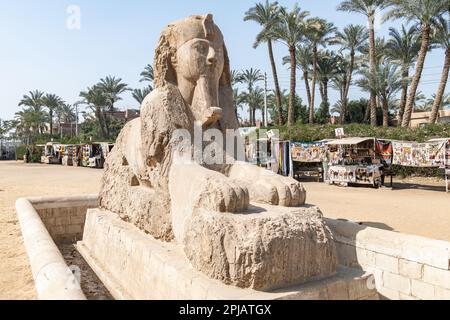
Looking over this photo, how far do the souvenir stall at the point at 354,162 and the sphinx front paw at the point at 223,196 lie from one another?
29.8 feet

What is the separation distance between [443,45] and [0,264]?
18.5m

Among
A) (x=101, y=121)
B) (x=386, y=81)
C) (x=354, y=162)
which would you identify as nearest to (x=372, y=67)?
(x=386, y=81)

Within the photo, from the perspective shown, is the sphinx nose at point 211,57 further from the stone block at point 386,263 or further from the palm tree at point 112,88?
the palm tree at point 112,88

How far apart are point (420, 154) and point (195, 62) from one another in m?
8.84

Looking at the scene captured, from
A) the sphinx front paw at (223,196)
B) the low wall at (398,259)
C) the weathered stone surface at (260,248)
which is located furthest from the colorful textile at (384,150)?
the sphinx front paw at (223,196)

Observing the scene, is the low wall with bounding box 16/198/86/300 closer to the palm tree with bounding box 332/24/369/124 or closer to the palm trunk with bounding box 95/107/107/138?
the palm tree with bounding box 332/24/369/124

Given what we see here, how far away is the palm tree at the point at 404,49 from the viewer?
65.1ft

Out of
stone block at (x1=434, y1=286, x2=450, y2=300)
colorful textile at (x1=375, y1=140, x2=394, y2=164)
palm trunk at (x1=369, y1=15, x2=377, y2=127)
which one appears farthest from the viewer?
palm trunk at (x1=369, y1=15, x2=377, y2=127)

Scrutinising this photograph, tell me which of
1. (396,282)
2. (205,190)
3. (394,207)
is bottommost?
(394,207)

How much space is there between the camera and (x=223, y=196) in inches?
97.0

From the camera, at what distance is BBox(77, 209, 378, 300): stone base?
226 cm

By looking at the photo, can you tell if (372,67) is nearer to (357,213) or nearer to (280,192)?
(357,213)

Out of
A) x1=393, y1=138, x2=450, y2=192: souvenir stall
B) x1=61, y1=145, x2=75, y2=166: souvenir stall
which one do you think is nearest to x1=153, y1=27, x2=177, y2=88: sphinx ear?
x1=393, y1=138, x2=450, y2=192: souvenir stall
